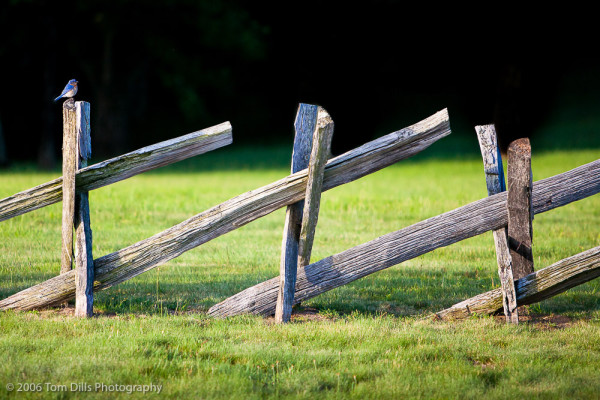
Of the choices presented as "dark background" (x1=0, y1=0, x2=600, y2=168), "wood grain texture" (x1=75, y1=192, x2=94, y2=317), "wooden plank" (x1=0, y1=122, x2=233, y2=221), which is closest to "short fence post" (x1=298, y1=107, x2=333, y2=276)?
"wooden plank" (x1=0, y1=122, x2=233, y2=221)

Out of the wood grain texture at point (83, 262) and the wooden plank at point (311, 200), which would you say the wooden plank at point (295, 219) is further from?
the wood grain texture at point (83, 262)

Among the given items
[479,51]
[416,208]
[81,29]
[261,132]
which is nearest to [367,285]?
[416,208]

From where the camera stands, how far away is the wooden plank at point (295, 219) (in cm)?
512

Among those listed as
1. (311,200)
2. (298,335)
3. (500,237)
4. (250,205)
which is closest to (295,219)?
(311,200)

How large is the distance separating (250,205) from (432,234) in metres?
1.46

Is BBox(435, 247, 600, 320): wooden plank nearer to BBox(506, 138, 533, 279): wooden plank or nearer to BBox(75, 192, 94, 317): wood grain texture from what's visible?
BBox(506, 138, 533, 279): wooden plank

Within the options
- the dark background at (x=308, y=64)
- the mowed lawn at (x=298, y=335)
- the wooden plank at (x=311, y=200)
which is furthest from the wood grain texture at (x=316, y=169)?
the dark background at (x=308, y=64)

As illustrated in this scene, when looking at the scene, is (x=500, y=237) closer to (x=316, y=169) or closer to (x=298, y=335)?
(x=316, y=169)

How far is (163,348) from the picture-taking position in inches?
178

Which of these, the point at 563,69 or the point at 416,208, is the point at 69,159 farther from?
the point at 563,69

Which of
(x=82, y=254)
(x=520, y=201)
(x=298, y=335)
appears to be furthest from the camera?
(x=520, y=201)

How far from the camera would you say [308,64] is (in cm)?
2886

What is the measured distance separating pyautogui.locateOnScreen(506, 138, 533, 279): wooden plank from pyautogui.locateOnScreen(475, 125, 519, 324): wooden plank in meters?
0.12

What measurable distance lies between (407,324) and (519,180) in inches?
57.2
